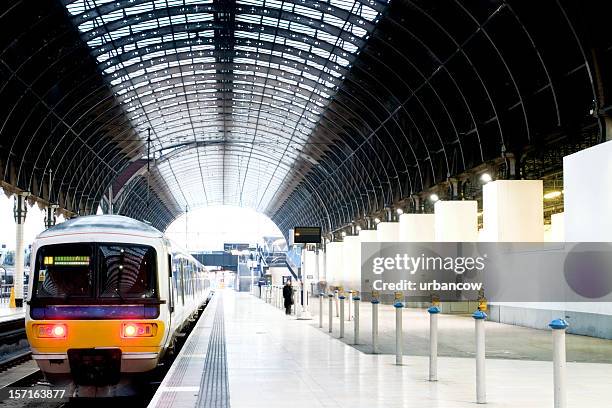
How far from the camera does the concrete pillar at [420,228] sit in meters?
47.9

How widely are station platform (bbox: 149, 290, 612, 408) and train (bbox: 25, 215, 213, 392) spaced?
1005mm

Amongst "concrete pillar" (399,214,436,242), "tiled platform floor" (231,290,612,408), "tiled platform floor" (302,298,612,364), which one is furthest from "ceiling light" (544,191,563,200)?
"tiled platform floor" (231,290,612,408)

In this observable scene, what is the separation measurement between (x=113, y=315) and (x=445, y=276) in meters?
24.0

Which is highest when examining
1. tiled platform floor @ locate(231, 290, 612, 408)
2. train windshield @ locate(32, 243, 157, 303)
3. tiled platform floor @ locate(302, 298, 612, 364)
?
train windshield @ locate(32, 243, 157, 303)

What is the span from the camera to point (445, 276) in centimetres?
3700

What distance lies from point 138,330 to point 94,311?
0.84 m

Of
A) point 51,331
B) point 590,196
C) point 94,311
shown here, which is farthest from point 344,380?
point 590,196

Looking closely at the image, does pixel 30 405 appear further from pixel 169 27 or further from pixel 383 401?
pixel 169 27

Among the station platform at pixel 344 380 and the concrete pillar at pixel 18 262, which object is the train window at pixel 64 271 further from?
the concrete pillar at pixel 18 262

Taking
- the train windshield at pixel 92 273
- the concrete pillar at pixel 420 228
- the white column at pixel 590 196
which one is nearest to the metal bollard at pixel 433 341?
the train windshield at pixel 92 273

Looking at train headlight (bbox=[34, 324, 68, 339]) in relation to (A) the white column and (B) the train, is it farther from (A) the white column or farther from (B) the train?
(A) the white column

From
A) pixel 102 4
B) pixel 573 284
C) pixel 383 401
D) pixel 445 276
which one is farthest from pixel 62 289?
pixel 102 4

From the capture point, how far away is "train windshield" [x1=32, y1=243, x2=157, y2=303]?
50.0ft

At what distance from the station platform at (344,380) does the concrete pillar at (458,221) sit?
17.4 meters
